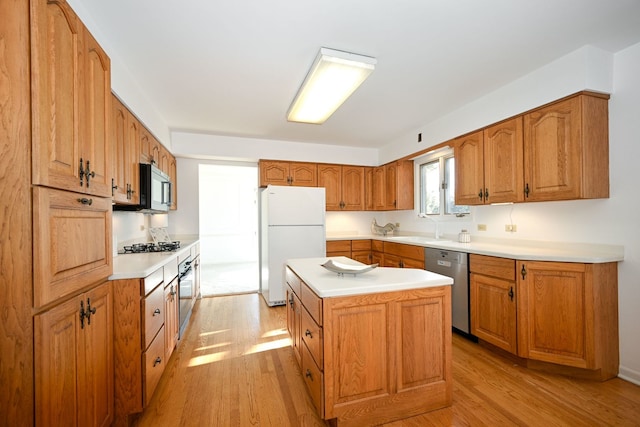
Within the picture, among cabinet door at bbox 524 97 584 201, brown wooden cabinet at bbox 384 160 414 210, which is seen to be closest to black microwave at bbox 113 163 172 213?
brown wooden cabinet at bbox 384 160 414 210

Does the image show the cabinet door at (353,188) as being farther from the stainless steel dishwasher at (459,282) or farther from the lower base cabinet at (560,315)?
the lower base cabinet at (560,315)

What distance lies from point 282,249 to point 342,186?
5.09 feet

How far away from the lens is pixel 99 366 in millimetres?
1354

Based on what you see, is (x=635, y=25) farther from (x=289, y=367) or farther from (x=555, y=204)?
(x=289, y=367)

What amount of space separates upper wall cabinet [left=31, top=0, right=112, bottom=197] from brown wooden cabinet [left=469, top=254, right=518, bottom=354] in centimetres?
286

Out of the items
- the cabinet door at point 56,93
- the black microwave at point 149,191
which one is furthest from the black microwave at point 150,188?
the cabinet door at point 56,93

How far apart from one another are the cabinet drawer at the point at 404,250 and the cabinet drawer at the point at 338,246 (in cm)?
59

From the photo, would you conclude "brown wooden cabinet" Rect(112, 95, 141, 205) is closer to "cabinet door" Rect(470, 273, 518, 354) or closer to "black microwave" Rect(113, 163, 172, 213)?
"black microwave" Rect(113, 163, 172, 213)

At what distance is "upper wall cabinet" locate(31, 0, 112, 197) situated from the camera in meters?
0.97

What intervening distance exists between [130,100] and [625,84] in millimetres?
3869

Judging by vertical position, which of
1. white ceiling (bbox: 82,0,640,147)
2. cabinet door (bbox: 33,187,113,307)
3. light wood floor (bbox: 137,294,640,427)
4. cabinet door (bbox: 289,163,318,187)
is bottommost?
light wood floor (bbox: 137,294,640,427)

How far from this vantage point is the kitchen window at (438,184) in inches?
143

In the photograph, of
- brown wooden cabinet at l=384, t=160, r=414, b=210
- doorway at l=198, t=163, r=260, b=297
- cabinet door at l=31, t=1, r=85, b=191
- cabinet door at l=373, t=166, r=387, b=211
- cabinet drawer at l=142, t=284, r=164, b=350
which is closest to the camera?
cabinet door at l=31, t=1, r=85, b=191

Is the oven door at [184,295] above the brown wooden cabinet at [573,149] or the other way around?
the other way around
